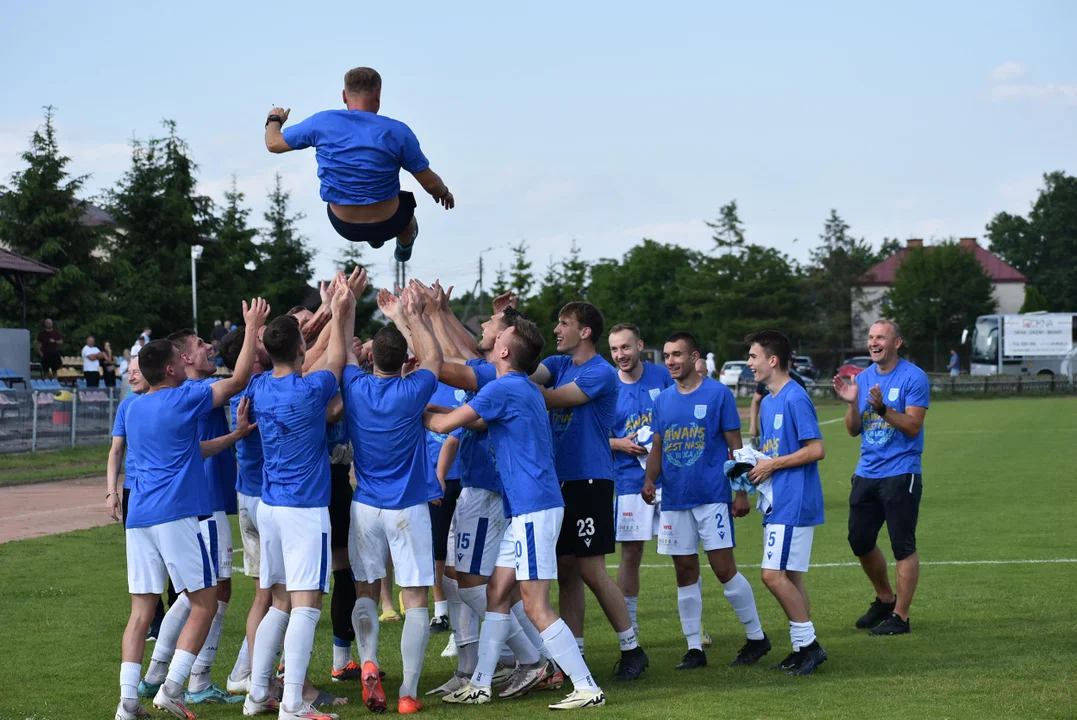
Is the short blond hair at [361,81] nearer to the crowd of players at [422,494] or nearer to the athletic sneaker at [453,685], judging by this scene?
the crowd of players at [422,494]

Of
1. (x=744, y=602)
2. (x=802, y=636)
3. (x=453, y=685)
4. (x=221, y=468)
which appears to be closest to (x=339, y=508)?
(x=221, y=468)

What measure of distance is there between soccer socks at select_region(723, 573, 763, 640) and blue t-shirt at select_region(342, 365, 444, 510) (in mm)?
2395

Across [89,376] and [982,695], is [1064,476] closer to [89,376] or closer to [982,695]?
[982,695]

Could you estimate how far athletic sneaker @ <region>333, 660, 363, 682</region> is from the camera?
7543mm

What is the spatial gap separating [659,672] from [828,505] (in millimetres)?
10389

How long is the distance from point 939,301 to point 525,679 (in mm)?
92010

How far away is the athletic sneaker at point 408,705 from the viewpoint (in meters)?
6.52

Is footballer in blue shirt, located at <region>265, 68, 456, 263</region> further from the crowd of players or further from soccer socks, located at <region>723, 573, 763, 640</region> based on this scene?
soccer socks, located at <region>723, 573, 763, 640</region>

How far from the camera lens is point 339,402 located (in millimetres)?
6891

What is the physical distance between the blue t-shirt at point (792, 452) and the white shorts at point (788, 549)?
52 mm

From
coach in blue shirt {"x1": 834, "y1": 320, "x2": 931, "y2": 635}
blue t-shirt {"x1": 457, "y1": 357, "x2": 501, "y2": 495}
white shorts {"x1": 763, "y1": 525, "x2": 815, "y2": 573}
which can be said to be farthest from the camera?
coach in blue shirt {"x1": 834, "y1": 320, "x2": 931, "y2": 635}

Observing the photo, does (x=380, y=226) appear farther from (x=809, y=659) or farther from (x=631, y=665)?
(x=809, y=659)

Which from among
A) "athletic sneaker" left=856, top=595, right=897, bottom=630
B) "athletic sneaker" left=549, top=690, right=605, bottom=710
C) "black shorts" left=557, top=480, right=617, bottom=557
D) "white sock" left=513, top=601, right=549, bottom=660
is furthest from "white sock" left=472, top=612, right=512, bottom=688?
"athletic sneaker" left=856, top=595, right=897, bottom=630

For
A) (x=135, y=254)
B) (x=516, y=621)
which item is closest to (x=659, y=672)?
(x=516, y=621)
